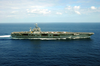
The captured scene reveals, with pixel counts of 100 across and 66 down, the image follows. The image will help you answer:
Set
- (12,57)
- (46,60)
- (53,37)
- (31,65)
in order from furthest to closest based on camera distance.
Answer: (53,37) < (12,57) < (46,60) < (31,65)

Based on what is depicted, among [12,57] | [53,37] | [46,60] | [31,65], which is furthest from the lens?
[53,37]

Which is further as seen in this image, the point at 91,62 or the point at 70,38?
the point at 70,38

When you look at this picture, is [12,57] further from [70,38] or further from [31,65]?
[70,38]

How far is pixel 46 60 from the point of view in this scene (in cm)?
3091

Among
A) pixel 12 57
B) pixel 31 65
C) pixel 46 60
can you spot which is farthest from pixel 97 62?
pixel 12 57

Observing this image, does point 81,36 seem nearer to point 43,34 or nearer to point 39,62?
point 43,34

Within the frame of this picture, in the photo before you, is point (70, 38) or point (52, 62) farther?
point (70, 38)

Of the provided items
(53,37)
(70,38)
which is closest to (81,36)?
(70,38)

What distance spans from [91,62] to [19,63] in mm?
21443

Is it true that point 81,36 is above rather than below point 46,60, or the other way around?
above

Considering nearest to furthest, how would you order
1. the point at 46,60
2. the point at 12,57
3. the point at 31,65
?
Answer: the point at 31,65 → the point at 46,60 → the point at 12,57

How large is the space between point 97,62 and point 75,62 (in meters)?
6.62

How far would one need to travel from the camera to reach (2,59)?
32.1 meters

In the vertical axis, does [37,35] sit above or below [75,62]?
above
